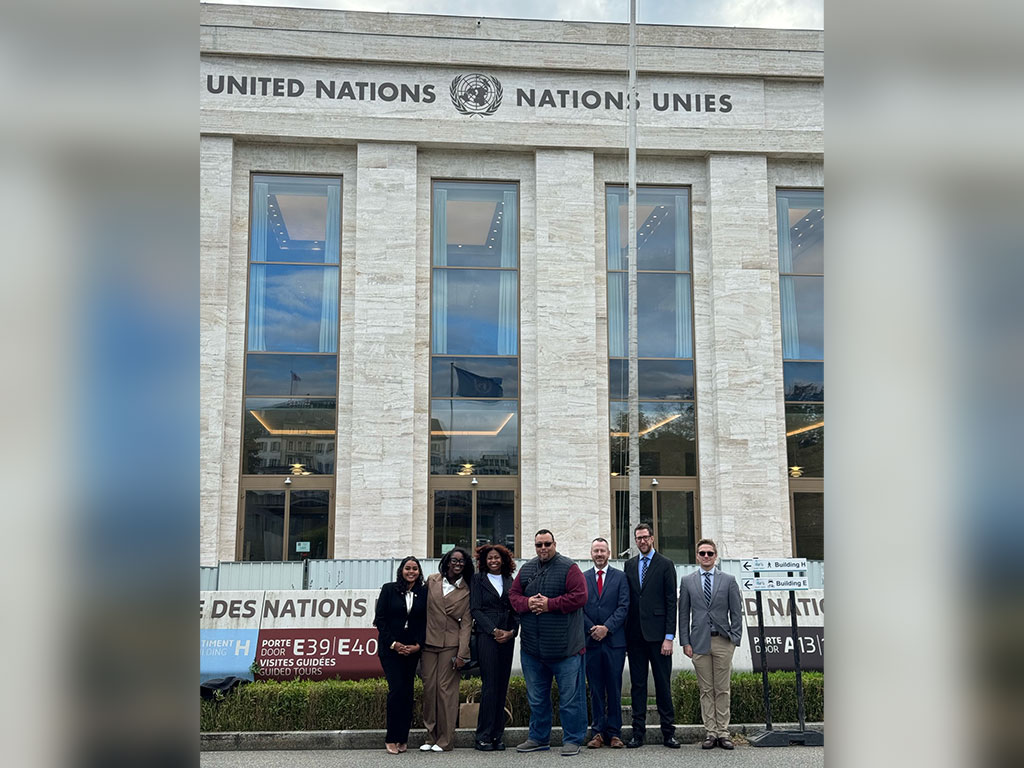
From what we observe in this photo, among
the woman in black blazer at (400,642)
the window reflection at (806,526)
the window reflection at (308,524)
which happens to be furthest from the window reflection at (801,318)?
the woman in black blazer at (400,642)

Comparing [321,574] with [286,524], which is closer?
[321,574]

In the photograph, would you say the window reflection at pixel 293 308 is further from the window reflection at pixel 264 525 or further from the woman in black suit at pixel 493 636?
the woman in black suit at pixel 493 636

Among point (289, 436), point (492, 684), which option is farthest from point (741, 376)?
point (492, 684)

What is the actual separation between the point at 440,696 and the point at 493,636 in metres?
0.86

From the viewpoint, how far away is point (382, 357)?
21828 millimetres

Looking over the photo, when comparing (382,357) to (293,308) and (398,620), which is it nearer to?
(293,308)

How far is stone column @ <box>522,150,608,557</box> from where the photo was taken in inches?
849

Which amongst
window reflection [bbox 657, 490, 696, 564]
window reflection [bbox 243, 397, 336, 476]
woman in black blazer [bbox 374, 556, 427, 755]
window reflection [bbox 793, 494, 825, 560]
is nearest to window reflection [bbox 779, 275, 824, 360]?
window reflection [bbox 793, 494, 825, 560]
